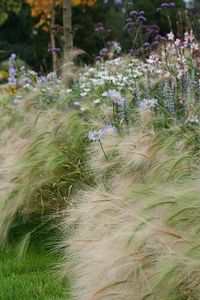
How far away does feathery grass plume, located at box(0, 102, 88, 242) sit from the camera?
472 centimetres

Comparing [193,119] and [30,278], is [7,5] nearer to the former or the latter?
[193,119]

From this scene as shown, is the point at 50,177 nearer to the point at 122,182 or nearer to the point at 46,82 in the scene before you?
the point at 122,182

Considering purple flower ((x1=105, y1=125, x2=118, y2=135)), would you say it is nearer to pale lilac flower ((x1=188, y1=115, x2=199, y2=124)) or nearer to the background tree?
pale lilac flower ((x1=188, y1=115, x2=199, y2=124))

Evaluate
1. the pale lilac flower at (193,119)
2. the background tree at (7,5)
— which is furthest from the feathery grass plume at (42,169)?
the background tree at (7,5)

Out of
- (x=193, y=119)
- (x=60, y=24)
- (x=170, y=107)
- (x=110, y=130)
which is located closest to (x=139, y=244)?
(x=110, y=130)

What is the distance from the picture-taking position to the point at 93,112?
18.1 feet

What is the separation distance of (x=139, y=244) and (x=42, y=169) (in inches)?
86.2

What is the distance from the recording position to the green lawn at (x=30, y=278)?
3.84 metres

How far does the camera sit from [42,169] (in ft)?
16.1

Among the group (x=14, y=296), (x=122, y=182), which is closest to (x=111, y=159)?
(x=122, y=182)

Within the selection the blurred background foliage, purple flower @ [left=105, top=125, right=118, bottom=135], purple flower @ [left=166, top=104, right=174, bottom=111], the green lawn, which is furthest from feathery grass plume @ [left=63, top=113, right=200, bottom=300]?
the blurred background foliage

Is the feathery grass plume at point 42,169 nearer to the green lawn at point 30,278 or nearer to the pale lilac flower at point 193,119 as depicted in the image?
the green lawn at point 30,278

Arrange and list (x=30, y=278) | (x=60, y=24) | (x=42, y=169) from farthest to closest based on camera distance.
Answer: (x=60, y=24)
(x=42, y=169)
(x=30, y=278)

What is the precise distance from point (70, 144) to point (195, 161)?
1.45 m
